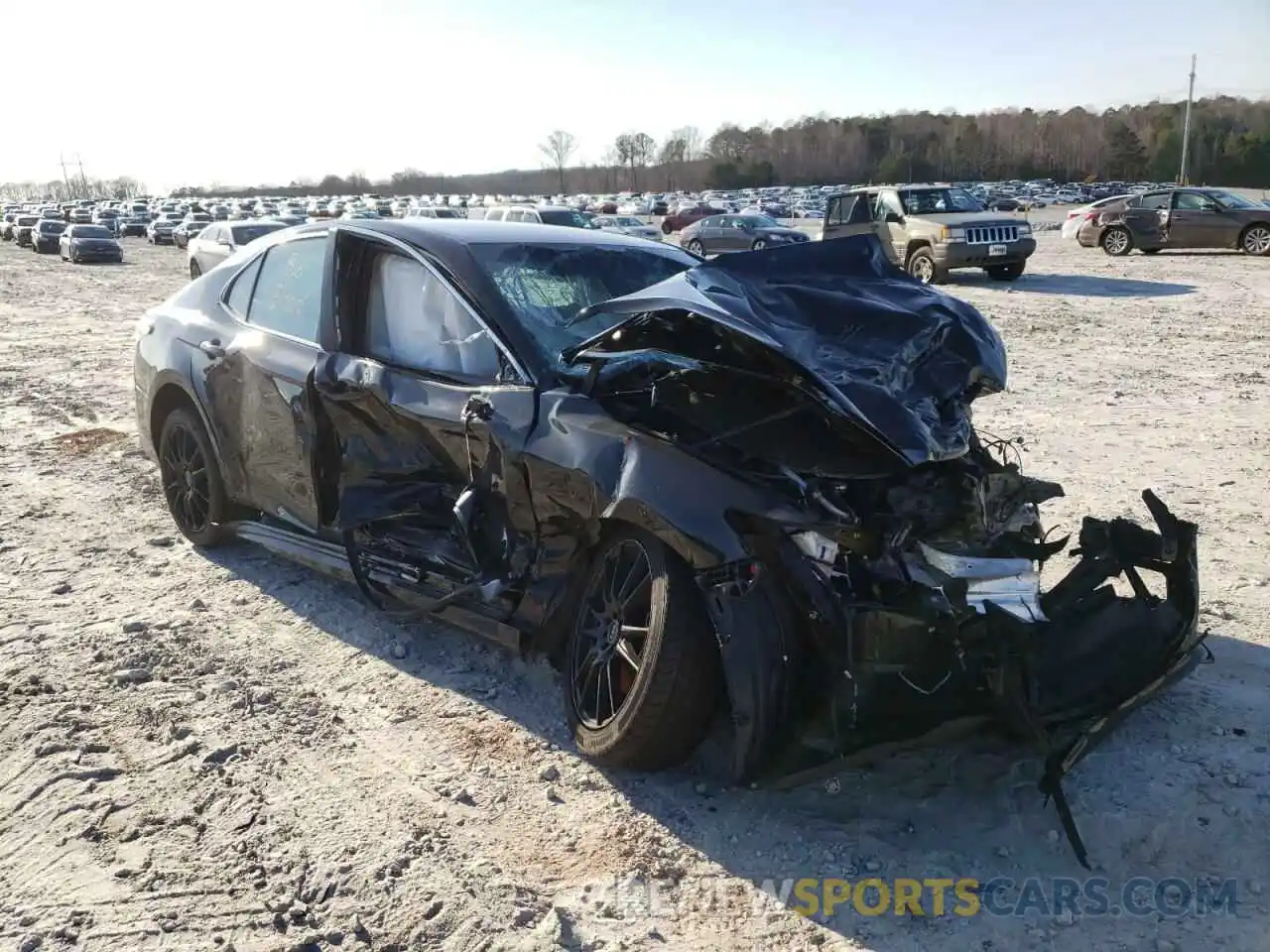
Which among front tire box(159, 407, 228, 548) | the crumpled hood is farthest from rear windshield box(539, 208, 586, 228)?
the crumpled hood

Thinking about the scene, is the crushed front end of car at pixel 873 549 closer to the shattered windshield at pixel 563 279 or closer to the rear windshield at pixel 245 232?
the shattered windshield at pixel 563 279

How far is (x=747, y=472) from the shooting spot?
3049 millimetres

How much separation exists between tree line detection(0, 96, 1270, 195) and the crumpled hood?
91.3m

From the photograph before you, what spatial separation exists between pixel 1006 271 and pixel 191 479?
1745cm

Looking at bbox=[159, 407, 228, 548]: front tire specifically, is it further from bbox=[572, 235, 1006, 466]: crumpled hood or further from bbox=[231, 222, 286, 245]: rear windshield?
bbox=[231, 222, 286, 245]: rear windshield

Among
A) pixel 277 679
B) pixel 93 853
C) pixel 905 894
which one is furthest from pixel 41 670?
pixel 905 894

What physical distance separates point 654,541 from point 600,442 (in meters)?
0.39

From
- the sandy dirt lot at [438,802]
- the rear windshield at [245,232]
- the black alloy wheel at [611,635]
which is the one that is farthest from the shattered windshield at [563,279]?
the rear windshield at [245,232]

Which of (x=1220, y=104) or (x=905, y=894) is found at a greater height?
(x=1220, y=104)

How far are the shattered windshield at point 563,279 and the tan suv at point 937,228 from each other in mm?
A: 14297

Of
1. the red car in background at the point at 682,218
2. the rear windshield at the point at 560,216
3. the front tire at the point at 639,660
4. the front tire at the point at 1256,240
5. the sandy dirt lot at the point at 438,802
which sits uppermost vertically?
the rear windshield at the point at 560,216

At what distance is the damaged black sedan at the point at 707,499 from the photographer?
2920mm

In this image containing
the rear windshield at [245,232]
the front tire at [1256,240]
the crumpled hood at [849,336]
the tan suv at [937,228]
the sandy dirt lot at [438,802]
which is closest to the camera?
the sandy dirt lot at [438,802]

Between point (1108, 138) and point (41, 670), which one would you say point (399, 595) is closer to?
point (41, 670)
